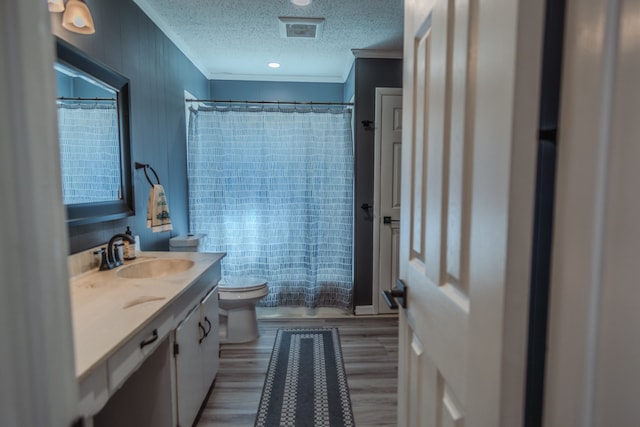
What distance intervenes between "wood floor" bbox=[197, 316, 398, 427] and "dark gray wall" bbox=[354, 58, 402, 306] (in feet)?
1.32

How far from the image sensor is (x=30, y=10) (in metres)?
0.35

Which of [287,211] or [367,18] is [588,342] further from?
[287,211]

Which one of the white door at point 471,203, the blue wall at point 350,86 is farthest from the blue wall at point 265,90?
the white door at point 471,203

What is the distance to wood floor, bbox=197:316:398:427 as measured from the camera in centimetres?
179

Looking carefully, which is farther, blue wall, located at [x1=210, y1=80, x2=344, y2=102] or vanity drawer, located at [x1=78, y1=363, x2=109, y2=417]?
blue wall, located at [x1=210, y1=80, x2=344, y2=102]

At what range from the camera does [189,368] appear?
60.7 inches

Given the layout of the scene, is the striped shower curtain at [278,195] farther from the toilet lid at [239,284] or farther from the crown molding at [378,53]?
the crown molding at [378,53]

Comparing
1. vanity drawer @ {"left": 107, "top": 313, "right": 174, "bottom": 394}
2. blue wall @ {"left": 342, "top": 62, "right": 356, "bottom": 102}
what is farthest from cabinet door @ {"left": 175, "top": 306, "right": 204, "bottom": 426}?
blue wall @ {"left": 342, "top": 62, "right": 356, "bottom": 102}

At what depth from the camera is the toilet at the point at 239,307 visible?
98.2 inches

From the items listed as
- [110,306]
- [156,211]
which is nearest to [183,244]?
[156,211]

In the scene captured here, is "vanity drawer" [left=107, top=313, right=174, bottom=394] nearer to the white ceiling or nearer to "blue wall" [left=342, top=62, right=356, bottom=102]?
the white ceiling

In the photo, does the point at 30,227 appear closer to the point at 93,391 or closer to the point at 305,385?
the point at 93,391

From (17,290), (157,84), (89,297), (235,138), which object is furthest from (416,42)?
(235,138)

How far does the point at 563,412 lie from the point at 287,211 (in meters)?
2.70
